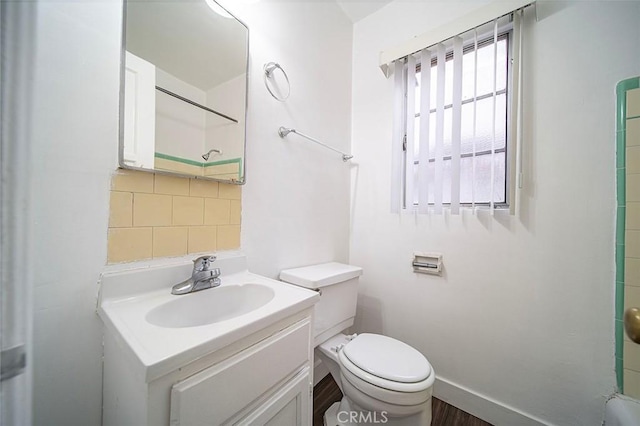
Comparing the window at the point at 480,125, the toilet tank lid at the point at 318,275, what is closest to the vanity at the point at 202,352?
the toilet tank lid at the point at 318,275

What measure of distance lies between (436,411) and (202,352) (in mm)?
1374

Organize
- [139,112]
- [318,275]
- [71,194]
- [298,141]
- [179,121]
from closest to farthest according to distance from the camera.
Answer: [71,194] < [139,112] < [179,121] < [318,275] < [298,141]

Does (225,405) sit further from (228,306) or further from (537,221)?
(537,221)

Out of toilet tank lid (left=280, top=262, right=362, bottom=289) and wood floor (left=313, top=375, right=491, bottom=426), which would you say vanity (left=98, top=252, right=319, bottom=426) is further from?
wood floor (left=313, top=375, right=491, bottom=426)

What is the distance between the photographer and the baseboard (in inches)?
42.1

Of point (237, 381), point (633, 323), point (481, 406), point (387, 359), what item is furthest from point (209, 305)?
point (481, 406)

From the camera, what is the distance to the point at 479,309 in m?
1.19

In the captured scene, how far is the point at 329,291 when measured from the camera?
1.17 meters

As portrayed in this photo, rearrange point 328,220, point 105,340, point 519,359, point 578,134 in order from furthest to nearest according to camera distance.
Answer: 1. point 328,220
2. point 519,359
3. point 578,134
4. point 105,340

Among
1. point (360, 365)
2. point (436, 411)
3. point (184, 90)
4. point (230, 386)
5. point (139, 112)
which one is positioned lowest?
point (436, 411)

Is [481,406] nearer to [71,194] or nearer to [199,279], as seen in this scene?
[199,279]

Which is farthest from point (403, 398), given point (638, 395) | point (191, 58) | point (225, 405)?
point (191, 58)

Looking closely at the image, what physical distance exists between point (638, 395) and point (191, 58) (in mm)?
2187

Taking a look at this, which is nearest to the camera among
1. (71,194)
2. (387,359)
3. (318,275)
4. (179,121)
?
(71,194)
